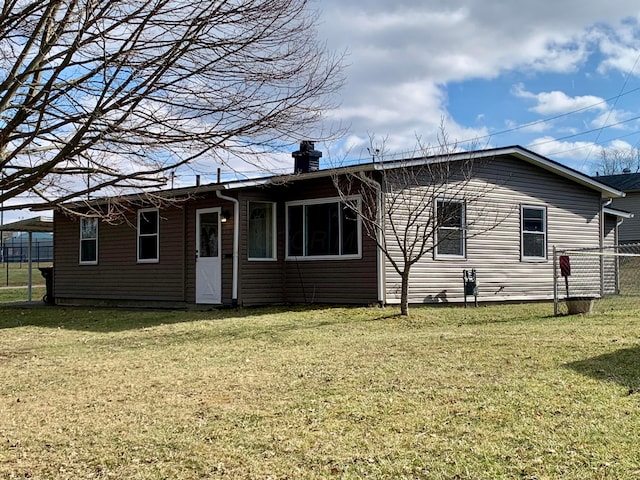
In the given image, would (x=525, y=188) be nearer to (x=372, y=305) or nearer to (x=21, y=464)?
(x=372, y=305)

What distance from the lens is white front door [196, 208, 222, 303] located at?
13523 millimetres

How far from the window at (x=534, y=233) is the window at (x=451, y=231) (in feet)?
6.34

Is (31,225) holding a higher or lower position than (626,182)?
lower

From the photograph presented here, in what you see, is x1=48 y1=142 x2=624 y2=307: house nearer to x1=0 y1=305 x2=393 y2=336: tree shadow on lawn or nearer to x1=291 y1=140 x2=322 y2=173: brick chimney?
x1=291 y1=140 x2=322 y2=173: brick chimney

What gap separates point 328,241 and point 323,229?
285mm

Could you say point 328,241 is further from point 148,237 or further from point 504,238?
point 148,237

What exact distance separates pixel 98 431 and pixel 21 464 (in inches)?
27.2

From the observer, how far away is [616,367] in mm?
6168

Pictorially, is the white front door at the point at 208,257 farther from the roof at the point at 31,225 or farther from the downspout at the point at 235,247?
the roof at the point at 31,225

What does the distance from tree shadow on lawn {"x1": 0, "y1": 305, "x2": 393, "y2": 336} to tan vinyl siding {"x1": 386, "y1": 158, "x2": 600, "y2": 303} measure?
6.11 ft

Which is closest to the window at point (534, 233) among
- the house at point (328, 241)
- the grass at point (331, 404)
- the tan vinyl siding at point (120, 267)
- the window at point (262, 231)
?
the house at point (328, 241)

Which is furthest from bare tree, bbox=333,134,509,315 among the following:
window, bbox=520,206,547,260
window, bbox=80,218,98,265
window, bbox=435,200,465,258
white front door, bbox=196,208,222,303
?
window, bbox=80,218,98,265

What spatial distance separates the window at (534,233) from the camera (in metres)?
14.7

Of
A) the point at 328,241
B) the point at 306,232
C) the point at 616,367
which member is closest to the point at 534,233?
the point at 328,241
